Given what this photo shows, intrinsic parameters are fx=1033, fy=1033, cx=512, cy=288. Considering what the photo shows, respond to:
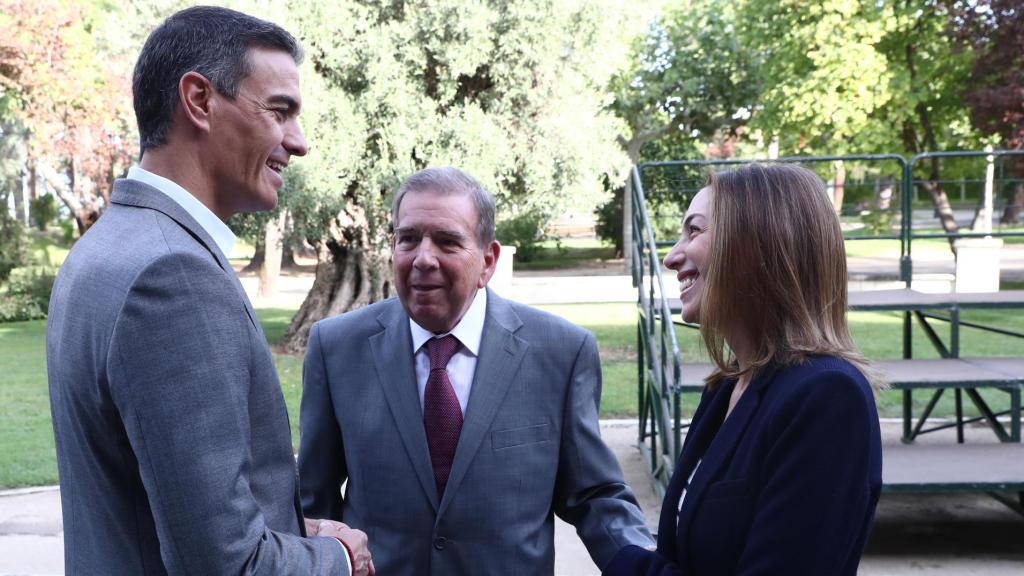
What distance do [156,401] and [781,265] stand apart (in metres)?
1.25

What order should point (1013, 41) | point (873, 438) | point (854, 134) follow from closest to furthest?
point (873, 438), point (1013, 41), point (854, 134)

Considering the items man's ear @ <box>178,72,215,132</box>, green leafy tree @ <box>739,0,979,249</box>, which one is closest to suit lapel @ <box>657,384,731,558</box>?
man's ear @ <box>178,72,215,132</box>

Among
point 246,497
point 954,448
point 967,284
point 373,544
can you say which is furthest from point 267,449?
point 967,284

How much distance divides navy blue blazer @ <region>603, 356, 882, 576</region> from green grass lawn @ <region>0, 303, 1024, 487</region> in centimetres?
531

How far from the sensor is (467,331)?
309 centimetres

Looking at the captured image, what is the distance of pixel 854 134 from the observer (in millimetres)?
23453

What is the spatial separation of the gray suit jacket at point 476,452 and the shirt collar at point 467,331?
0.03 meters

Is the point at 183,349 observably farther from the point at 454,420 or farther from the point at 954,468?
the point at 954,468

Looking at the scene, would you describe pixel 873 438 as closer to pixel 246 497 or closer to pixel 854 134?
pixel 246 497

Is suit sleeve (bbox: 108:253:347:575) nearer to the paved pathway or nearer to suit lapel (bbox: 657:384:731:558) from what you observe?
suit lapel (bbox: 657:384:731:558)

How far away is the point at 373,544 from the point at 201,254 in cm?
137

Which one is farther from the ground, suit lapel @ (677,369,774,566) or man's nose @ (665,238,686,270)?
man's nose @ (665,238,686,270)

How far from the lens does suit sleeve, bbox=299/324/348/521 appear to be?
306 cm

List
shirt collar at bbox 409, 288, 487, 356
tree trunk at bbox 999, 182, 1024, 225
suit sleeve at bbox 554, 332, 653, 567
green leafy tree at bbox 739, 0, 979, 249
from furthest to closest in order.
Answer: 1. tree trunk at bbox 999, 182, 1024, 225
2. green leafy tree at bbox 739, 0, 979, 249
3. shirt collar at bbox 409, 288, 487, 356
4. suit sleeve at bbox 554, 332, 653, 567
